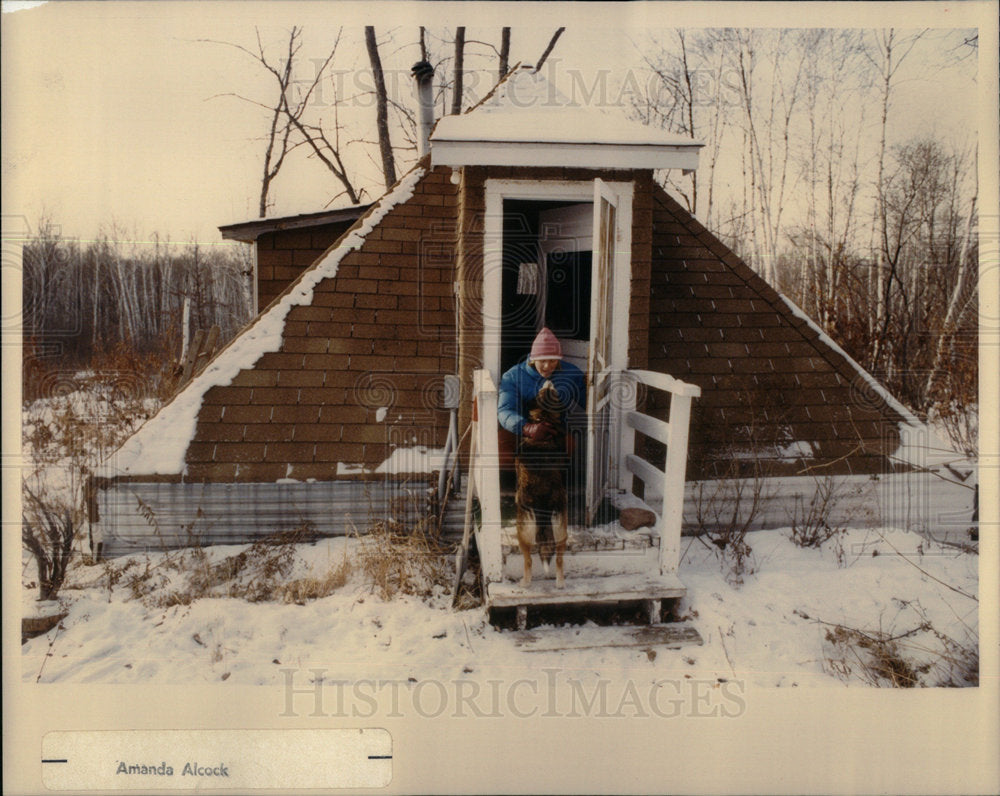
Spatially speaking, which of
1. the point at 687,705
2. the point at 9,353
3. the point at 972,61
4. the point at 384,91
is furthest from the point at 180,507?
the point at 972,61

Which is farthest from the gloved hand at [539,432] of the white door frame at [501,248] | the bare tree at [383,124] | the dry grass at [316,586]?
the bare tree at [383,124]

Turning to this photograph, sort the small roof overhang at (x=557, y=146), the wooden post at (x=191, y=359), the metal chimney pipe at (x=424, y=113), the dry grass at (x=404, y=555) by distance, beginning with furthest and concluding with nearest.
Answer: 1. the metal chimney pipe at (x=424, y=113)
2. the wooden post at (x=191, y=359)
3. the dry grass at (x=404, y=555)
4. the small roof overhang at (x=557, y=146)

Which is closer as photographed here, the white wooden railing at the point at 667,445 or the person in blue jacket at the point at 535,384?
the person in blue jacket at the point at 535,384

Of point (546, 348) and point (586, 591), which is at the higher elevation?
point (546, 348)

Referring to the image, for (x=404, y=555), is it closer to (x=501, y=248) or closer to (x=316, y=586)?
(x=316, y=586)

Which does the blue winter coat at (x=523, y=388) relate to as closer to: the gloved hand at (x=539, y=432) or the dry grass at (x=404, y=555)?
the gloved hand at (x=539, y=432)

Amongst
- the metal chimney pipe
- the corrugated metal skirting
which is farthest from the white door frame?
the metal chimney pipe

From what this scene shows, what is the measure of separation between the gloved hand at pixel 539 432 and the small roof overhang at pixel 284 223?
3477 mm

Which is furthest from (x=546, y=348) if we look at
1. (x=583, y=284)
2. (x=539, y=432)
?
(x=583, y=284)

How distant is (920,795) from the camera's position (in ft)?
12.8

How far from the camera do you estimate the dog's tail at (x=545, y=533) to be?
414cm

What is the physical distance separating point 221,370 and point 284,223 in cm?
202

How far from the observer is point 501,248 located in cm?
507

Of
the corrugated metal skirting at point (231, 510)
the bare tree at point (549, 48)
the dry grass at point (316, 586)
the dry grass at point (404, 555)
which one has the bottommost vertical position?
the dry grass at point (316, 586)
